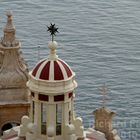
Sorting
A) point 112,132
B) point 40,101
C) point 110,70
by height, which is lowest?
point 110,70

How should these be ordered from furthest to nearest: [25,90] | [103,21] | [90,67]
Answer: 1. [103,21]
2. [90,67]
3. [25,90]

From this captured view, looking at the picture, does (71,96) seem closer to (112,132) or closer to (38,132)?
(38,132)

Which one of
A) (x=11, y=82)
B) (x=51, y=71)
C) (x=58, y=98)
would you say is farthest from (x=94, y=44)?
(x=58, y=98)

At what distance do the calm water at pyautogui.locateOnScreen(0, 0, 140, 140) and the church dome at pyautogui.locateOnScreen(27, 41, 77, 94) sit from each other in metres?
35.4

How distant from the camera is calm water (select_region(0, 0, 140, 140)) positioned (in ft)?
214

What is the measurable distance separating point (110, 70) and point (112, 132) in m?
48.7

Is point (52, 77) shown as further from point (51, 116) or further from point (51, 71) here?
point (51, 116)

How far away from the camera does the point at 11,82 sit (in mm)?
28312

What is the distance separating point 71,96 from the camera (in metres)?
20.1

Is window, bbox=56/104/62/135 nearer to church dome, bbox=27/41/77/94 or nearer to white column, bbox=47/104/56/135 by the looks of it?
white column, bbox=47/104/56/135

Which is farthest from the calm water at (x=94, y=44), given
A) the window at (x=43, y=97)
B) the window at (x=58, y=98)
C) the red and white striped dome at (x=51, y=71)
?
the window at (x=43, y=97)

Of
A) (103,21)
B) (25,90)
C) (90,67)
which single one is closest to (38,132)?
(25,90)

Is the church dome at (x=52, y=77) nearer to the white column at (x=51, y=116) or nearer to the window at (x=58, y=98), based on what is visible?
the window at (x=58, y=98)

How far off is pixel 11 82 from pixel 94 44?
53983mm
